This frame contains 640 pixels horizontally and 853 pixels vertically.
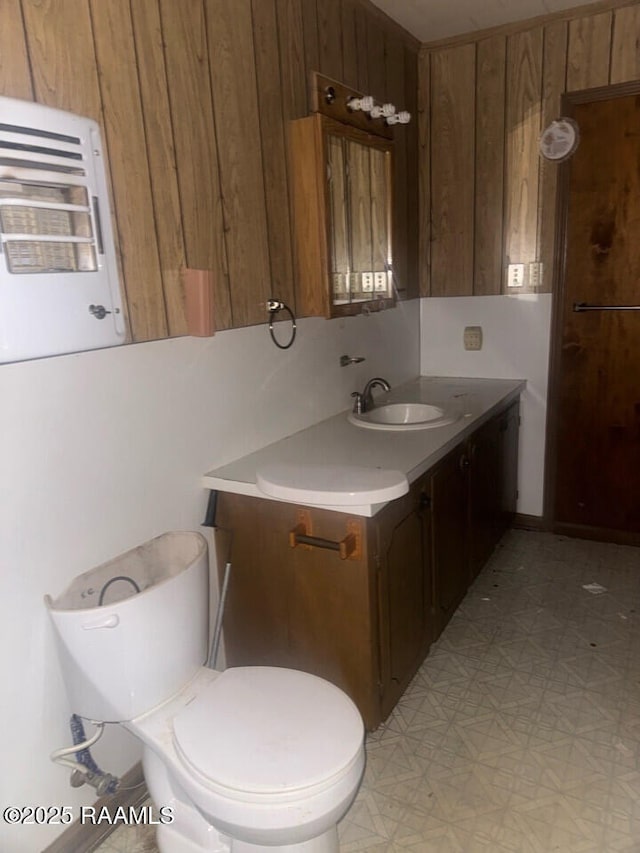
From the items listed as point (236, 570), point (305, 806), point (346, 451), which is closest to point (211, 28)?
point (346, 451)

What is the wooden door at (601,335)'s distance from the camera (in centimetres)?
268

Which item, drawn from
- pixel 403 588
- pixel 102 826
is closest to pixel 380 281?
pixel 403 588

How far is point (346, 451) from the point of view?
6.53ft

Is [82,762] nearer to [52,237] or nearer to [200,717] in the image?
[200,717]

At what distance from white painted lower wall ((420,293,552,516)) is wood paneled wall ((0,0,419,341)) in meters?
1.28

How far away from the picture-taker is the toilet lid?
1.17 metres

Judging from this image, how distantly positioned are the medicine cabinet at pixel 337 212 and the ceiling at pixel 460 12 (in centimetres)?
60

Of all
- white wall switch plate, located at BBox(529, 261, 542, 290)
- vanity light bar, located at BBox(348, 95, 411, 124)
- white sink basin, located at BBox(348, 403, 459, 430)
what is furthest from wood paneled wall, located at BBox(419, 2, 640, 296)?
white sink basin, located at BBox(348, 403, 459, 430)

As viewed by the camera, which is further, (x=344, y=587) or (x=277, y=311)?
(x=277, y=311)

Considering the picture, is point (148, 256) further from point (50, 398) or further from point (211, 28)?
point (211, 28)

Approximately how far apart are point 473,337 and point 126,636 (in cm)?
238

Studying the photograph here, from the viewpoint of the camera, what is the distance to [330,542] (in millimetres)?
1650

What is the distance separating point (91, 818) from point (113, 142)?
1664mm

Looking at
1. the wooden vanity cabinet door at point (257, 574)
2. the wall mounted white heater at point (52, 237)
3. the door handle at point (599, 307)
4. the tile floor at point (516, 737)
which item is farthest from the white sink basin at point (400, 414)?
the wall mounted white heater at point (52, 237)
